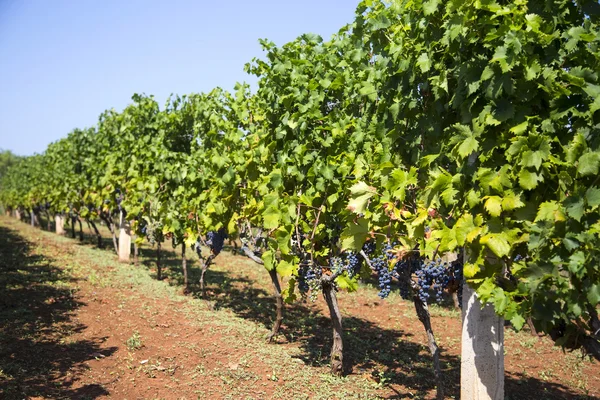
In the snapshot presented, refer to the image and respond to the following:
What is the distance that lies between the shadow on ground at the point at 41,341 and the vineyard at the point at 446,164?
3.07 metres

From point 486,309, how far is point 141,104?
12423mm

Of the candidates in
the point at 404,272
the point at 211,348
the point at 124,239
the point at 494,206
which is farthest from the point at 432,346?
the point at 124,239

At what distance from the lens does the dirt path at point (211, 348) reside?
21.5 feet

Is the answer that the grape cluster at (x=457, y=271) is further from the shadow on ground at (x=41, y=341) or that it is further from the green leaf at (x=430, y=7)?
the shadow on ground at (x=41, y=341)

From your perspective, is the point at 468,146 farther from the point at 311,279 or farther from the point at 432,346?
the point at 311,279

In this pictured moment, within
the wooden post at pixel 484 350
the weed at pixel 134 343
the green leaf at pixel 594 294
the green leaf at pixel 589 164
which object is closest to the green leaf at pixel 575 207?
the green leaf at pixel 589 164

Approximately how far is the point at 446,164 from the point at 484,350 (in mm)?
1760

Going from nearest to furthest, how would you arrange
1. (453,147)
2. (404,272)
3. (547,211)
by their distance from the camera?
(547,211), (453,147), (404,272)

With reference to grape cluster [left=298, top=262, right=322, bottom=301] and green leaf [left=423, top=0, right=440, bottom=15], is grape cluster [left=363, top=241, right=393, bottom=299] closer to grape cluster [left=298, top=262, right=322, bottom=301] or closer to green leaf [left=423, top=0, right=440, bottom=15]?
grape cluster [left=298, top=262, right=322, bottom=301]

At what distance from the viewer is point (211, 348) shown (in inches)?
316

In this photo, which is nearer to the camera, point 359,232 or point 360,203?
point 360,203

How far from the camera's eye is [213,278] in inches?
591

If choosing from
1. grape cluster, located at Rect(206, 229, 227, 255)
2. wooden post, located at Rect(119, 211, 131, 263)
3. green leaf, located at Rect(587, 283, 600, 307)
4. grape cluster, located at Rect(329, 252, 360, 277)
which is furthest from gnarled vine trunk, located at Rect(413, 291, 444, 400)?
wooden post, located at Rect(119, 211, 131, 263)

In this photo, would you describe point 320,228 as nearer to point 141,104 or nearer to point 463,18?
point 463,18
